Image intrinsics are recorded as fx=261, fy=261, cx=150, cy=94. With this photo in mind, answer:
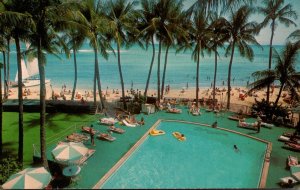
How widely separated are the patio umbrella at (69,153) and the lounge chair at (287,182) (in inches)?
423

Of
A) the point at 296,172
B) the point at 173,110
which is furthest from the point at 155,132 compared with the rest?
the point at 296,172

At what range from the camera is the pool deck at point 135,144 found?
1399cm

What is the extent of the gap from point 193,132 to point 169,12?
13.3m

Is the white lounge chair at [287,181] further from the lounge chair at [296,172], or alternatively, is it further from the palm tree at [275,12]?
the palm tree at [275,12]

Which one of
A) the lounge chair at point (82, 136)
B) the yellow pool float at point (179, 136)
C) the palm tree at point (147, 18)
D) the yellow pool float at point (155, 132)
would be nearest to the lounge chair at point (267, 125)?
the yellow pool float at point (179, 136)

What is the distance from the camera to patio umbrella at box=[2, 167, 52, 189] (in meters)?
11.5

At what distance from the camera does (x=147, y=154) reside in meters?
18.0

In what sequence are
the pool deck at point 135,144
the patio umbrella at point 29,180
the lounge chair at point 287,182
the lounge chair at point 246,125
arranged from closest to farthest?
1. the patio umbrella at point 29,180
2. the lounge chair at point 287,182
3. the pool deck at point 135,144
4. the lounge chair at point 246,125

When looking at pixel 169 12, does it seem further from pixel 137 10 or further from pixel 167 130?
pixel 167 130

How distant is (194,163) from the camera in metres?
16.7

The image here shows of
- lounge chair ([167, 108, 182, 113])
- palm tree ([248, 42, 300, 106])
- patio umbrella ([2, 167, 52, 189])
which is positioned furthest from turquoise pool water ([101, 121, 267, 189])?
palm tree ([248, 42, 300, 106])

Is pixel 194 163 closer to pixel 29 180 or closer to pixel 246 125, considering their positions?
pixel 246 125

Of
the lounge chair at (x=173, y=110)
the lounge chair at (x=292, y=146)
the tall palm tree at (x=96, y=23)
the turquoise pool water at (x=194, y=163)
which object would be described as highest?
the tall palm tree at (x=96, y=23)

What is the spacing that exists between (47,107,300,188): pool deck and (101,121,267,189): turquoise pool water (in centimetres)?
55
